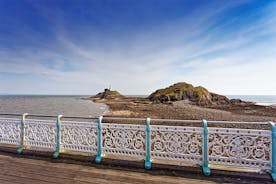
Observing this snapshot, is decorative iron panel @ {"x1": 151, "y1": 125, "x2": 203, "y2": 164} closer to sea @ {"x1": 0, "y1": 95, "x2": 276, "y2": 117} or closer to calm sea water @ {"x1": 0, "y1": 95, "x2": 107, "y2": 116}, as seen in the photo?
sea @ {"x1": 0, "y1": 95, "x2": 276, "y2": 117}

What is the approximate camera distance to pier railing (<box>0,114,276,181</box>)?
3064 millimetres

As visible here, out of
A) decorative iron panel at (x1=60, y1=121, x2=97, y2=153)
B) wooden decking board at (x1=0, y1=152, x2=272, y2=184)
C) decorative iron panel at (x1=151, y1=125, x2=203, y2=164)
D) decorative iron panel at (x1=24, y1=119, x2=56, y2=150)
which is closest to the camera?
wooden decking board at (x1=0, y1=152, x2=272, y2=184)

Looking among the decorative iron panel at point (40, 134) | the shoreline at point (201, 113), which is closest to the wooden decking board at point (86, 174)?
the decorative iron panel at point (40, 134)

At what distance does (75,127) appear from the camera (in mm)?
3990

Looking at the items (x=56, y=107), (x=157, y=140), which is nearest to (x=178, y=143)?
(x=157, y=140)

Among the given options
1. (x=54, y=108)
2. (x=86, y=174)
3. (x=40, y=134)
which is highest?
(x=40, y=134)

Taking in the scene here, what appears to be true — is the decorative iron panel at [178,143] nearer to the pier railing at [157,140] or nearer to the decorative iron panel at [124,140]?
the pier railing at [157,140]

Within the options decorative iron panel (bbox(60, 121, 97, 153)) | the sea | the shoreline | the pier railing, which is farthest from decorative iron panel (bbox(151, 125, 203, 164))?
the sea

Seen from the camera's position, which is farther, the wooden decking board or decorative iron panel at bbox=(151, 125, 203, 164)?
decorative iron panel at bbox=(151, 125, 203, 164)

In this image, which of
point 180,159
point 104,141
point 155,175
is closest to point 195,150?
point 180,159

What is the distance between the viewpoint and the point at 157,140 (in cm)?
359

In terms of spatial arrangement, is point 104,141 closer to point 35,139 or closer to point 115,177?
point 115,177

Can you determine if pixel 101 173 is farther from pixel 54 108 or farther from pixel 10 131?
pixel 54 108

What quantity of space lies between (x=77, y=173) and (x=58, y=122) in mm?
1457
